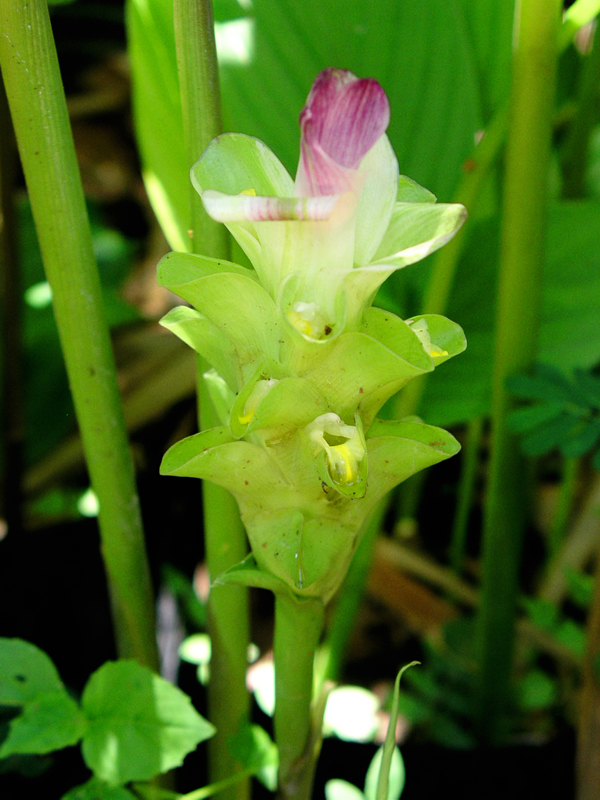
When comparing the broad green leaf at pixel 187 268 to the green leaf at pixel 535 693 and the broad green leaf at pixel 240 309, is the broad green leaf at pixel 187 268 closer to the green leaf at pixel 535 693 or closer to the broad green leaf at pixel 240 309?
the broad green leaf at pixel 240 309

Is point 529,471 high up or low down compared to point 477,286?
down

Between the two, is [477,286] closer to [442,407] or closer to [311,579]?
[442,407]

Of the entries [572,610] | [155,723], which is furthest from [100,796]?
[572,610]

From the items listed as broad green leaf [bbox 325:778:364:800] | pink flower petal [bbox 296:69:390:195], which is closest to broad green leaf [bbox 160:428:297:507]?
pink flower petal [bbox 296:69:390:195]

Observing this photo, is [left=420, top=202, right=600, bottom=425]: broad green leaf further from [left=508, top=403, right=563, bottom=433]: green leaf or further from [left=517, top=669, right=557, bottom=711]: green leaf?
[left=517, top=669, right=557, bottom=711]: green leaf

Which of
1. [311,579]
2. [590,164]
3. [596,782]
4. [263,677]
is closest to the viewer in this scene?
[311,579]

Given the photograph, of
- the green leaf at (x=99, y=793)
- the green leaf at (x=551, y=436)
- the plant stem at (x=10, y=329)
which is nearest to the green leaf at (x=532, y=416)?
the green leaf at (x=551, y=436)
